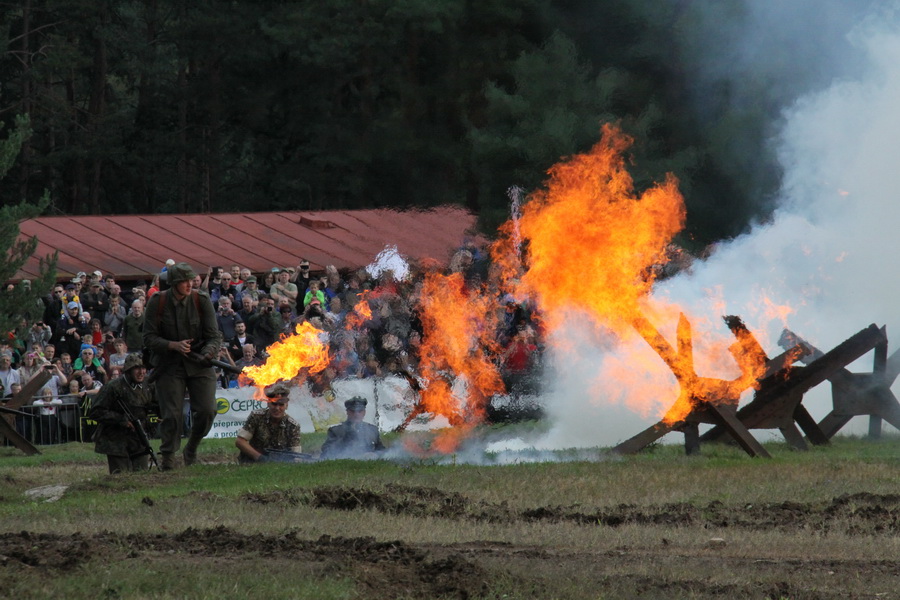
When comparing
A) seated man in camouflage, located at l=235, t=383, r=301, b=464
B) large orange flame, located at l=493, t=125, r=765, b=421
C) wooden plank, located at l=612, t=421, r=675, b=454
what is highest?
large orange flame, located at l=493, t=125, r=765, b=421

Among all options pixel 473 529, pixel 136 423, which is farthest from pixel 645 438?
pixel 136 423

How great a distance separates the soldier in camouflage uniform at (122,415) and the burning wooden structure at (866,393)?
7.62m

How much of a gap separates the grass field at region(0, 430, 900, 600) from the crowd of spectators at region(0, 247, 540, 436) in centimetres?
362

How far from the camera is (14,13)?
43.3 meters

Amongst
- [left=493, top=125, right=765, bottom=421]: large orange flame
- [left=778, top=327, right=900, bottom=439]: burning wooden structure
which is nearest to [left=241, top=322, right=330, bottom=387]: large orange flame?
[left=493, top=125, right=765, bottom=421]: large orange flame

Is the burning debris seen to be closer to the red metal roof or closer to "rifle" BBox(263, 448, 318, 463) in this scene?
"rifle" BBox(263, 448, 318, 463)

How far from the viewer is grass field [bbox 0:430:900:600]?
8.27 m

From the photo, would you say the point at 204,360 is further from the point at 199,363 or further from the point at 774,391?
the point at 774,391

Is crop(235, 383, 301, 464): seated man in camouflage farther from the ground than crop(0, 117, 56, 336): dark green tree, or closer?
closer

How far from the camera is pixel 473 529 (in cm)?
1089

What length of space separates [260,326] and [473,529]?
37.1ft

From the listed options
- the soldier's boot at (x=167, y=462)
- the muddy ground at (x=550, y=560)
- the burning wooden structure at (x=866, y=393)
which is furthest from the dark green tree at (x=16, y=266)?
the muddy ground at (x=550, y=560)

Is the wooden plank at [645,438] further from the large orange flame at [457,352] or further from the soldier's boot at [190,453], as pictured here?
the soldier's boot at [190,453]

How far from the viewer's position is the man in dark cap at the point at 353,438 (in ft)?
52.4
